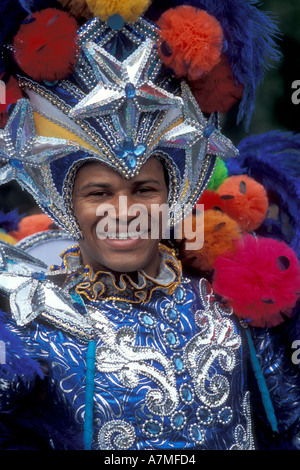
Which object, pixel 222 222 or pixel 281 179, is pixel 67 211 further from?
pixel 281 179

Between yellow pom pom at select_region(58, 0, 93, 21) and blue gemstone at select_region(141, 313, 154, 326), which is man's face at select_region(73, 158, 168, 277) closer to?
blue gemstone at select_region(141, 313, 154, 326)

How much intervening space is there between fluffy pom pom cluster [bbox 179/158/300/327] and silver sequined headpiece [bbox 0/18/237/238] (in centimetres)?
36

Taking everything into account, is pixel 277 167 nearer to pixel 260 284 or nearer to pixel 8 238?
pixel 260 284

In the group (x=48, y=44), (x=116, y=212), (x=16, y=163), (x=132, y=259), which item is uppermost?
(x=48, y=44)

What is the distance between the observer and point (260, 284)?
2.34 m

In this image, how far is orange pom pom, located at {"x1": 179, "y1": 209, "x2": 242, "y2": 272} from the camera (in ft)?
8.23

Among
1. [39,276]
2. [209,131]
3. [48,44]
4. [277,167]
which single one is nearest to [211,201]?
[277,167]

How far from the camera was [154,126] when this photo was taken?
2.14m

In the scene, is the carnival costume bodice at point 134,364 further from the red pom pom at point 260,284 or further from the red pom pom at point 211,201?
the red pom pom at point 211,201

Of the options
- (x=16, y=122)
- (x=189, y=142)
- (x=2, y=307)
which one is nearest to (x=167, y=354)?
(x=2, y=307)

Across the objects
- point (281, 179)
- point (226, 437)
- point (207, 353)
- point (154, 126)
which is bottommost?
point (226, 437)

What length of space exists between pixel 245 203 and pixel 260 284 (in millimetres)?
400

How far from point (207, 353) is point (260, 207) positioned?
0.69 m
